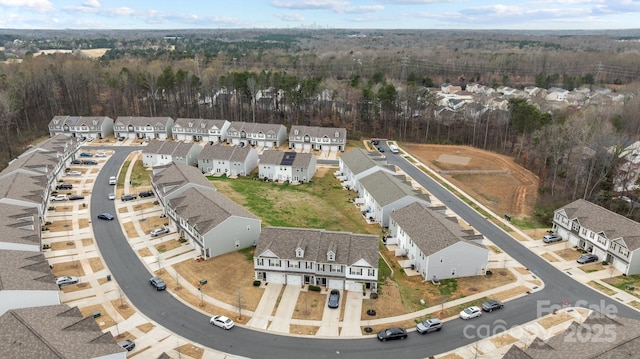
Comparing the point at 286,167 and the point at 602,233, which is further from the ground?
the point at 286,167

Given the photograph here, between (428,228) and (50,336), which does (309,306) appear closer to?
(428,228)

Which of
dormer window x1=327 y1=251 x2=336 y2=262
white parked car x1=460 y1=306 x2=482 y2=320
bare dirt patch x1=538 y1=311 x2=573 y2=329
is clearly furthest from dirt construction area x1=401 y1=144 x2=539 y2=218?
dormer window x1=327 y1=251 x2=336 y2=262

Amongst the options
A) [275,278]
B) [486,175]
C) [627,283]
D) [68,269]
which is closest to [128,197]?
[68,269]

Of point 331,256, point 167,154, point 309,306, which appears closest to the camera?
point 309,306

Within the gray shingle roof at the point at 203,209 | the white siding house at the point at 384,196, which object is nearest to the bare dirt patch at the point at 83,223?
the gray shingle roof at the point at 203,209

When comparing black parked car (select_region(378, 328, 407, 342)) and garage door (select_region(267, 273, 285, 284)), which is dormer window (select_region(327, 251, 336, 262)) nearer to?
garage door (select_region(267, 273, 285, 284))

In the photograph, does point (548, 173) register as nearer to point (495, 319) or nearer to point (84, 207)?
point (495, 319)

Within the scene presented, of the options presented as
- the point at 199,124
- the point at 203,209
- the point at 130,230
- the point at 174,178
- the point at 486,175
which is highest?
the point at 199,124

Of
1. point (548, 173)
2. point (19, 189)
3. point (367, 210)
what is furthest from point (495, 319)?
point (19, 189)
